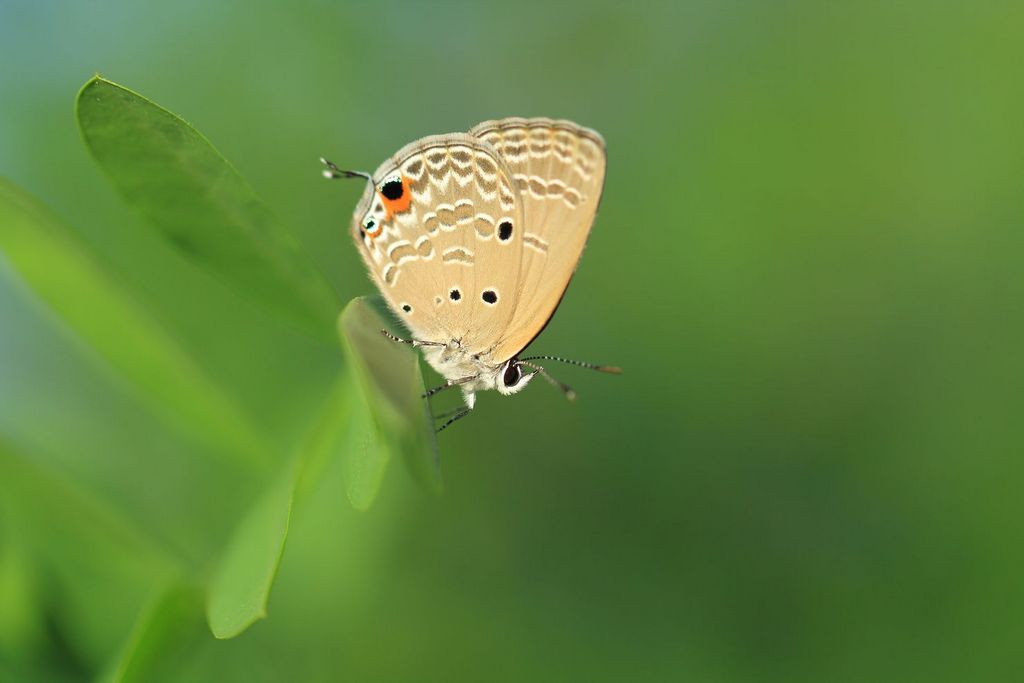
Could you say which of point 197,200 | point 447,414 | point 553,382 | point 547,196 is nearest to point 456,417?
point 447,414

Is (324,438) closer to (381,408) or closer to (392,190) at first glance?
(381,408)

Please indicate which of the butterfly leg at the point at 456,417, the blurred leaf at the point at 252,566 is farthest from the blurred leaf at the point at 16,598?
the butterfly leg at the point at 456,417

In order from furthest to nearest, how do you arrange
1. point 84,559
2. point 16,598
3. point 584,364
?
point 584,364 < point 84,559 < point 16,598

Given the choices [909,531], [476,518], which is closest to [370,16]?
[476,518]

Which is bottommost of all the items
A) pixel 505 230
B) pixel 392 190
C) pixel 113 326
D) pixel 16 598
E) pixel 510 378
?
pixel 510 378

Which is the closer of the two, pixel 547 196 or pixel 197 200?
pixel 197 200

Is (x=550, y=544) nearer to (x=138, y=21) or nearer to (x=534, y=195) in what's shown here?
(x=534, y=195)

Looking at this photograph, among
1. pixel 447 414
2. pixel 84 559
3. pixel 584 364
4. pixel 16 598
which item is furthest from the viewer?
pixel 584 364
